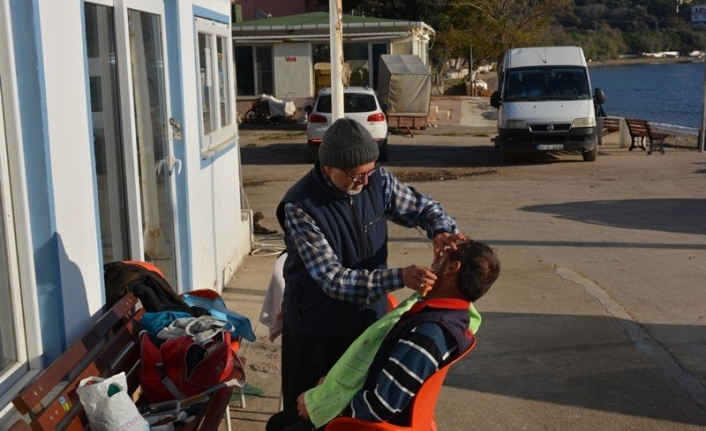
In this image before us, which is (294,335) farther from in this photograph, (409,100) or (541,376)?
(409,100)

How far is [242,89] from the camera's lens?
32.8 metres

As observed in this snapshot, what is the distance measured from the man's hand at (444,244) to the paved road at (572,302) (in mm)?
1891

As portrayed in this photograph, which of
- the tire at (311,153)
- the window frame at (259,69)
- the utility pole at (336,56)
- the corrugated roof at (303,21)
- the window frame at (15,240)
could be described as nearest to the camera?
the window frame at (15,240)

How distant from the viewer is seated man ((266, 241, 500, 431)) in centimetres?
324

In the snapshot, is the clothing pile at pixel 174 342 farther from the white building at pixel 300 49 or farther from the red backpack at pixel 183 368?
the white building at pixel 300 49

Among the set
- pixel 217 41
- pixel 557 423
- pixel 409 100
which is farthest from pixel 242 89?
pixel 557 423

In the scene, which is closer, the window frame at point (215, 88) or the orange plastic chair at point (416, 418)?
the orange plastic chair at point (416, 418)

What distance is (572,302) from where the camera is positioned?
796 centimetres

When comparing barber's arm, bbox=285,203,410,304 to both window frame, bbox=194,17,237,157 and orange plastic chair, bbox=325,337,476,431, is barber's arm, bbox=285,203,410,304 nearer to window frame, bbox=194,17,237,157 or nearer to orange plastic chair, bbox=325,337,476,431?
orange plastic chair, bbox=325,337,476,431

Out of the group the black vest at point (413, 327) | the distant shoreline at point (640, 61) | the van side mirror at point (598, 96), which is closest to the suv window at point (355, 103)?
the van side mirror at point (598, 96)

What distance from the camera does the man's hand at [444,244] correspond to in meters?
3.59

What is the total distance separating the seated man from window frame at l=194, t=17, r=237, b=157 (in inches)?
169

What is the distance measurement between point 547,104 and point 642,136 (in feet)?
11.8

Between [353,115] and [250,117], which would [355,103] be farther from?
[250,117]
